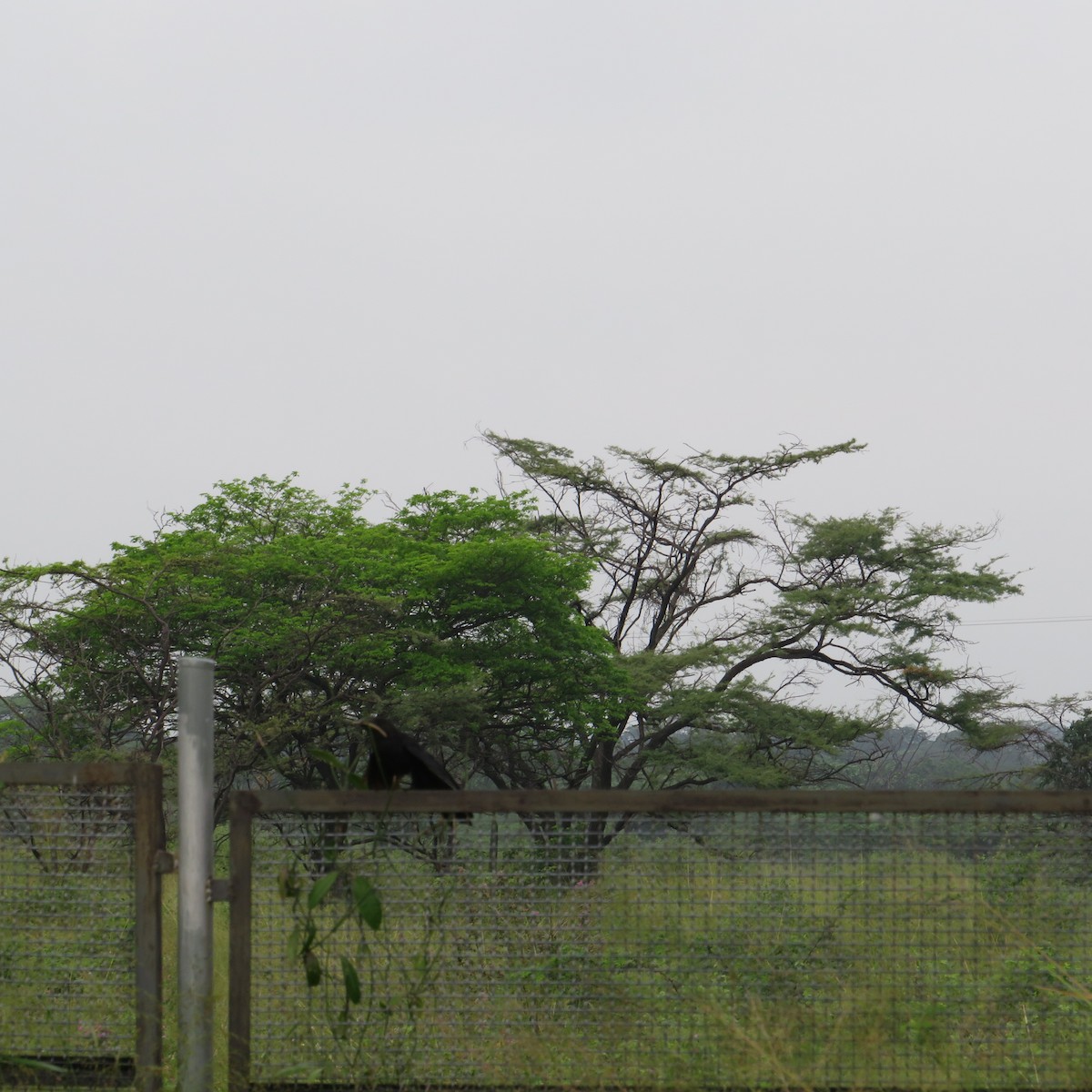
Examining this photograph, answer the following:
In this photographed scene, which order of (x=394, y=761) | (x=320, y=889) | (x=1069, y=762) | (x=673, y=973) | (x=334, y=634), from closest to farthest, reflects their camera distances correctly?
(x=320, y=889) < (x=673, y=973) < (x=394, y=761) < (x=334, y=634) < (x=1069, y=762)

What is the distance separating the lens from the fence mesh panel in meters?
3.94

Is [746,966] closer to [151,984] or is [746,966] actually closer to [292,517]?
[151,984]

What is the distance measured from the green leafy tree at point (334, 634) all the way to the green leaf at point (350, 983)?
43.8 feet

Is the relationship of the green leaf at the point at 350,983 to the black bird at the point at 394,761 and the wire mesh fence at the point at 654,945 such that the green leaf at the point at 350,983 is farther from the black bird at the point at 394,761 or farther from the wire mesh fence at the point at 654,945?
the black bird at the point at 394,761

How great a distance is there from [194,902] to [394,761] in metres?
0.80

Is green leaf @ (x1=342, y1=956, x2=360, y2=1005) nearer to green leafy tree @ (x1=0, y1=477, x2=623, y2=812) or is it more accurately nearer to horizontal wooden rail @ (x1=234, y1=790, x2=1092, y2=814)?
horizontal wooden rail @ (x1=234, y1=790, x2=1092, y2=814)

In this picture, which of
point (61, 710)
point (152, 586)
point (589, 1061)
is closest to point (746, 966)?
point (589, 1061)

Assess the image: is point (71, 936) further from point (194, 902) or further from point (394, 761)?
point (394, 761)

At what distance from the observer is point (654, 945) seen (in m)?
3.86

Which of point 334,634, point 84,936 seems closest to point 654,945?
point 84,936

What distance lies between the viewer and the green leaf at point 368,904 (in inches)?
147

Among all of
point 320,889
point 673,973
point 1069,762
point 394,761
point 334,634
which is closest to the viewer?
point 320,889

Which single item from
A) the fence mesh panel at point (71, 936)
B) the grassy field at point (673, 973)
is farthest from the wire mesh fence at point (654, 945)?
the fence mesh panel at point (71, 936)

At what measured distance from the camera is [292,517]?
27438mm
